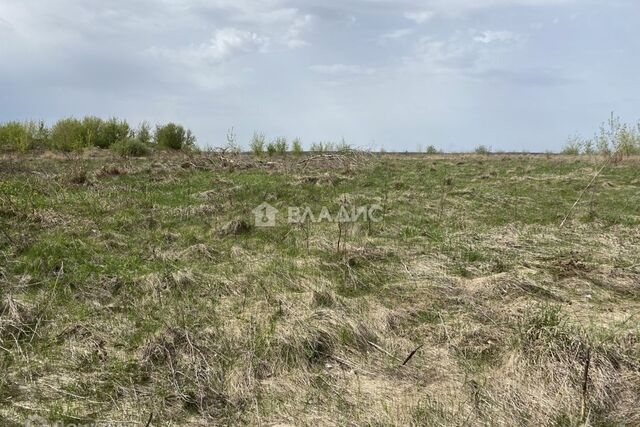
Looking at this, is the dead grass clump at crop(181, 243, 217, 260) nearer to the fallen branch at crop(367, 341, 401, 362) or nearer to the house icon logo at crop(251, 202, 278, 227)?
the house icon logo at crop(251, 202, 278, 227)

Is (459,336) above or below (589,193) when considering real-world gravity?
below

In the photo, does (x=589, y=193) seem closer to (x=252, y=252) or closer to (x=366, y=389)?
(x=252, y=252)

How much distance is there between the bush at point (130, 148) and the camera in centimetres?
2041

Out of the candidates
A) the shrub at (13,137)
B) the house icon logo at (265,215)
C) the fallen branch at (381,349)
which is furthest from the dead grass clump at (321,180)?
the shrub at (13,137)

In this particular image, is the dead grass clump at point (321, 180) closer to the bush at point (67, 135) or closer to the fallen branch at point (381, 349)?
the fallen branch at point (381, 349)

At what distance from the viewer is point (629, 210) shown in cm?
1002

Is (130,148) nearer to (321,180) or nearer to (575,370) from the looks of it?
(321,180)

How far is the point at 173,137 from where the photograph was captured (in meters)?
24.9

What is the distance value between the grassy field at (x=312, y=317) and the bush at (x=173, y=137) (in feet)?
52.2

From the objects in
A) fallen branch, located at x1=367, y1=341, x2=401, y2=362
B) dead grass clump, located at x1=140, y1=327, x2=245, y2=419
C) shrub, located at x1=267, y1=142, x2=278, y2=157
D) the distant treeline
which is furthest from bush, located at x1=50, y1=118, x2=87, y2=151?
fallen branch, located at x1=367, y1=341, x2=401, y2=362

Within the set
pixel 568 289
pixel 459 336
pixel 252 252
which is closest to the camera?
pixel 459 336

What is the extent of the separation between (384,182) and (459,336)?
9.80 metres

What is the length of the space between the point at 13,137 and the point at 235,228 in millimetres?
17923

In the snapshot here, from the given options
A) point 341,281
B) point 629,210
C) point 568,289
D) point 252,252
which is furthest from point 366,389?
point 629,210
